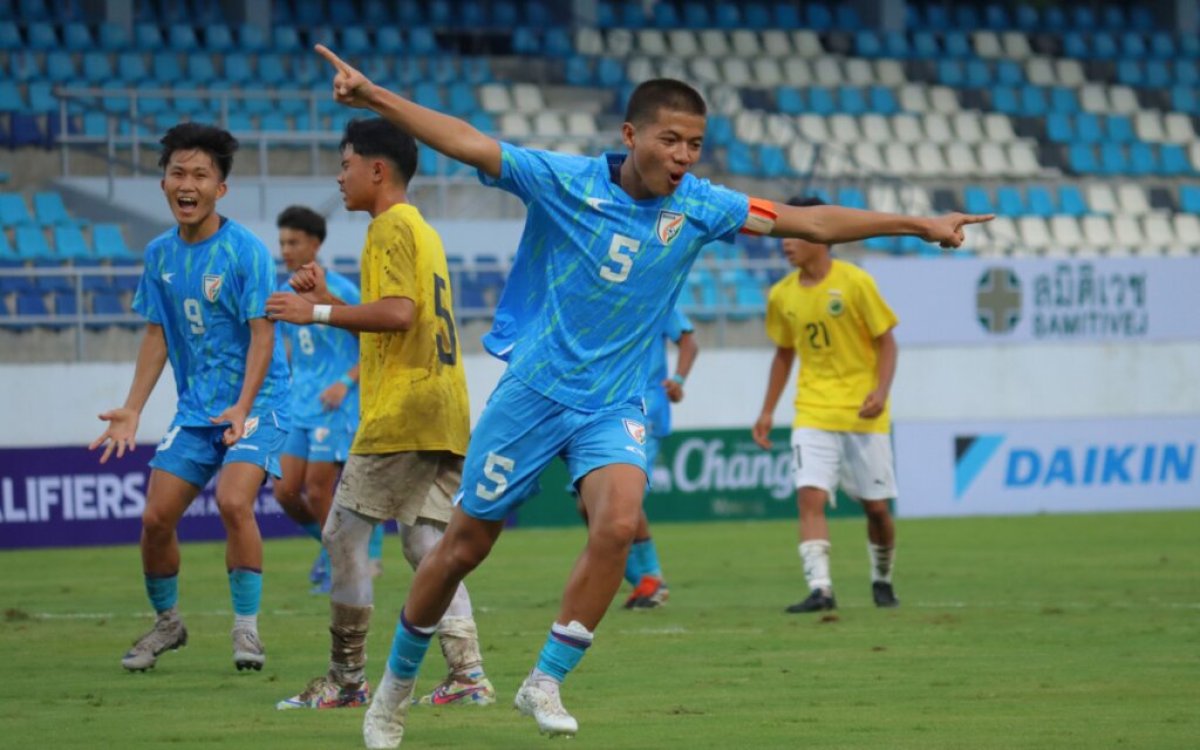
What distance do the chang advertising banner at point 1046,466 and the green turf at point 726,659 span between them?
15.0ft

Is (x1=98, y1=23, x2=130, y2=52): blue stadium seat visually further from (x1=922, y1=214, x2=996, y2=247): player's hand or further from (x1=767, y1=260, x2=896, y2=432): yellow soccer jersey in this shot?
(x1=922, y1=214, x2=996, y2=247): player's hand

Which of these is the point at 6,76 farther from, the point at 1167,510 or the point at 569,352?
the point at 569,352

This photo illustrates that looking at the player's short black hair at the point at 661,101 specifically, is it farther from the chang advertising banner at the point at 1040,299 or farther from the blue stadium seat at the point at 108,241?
the blue stadium seat at the point at 108,241

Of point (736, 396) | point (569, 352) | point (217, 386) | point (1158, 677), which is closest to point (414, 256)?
point (569, 352)

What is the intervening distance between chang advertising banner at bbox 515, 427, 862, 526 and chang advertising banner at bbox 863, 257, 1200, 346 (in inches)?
91.8

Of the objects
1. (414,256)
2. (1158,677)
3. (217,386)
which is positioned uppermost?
(414,256)

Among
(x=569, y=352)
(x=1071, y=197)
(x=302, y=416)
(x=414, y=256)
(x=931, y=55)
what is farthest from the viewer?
(x=931, y=55)

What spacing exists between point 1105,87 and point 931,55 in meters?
3.19

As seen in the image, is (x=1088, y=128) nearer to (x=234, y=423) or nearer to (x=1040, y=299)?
(x=1040, y=299)

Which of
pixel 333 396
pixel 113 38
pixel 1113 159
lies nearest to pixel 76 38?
pixel 113 38

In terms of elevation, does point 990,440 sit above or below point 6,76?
below

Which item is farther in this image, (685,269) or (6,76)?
(6,76)

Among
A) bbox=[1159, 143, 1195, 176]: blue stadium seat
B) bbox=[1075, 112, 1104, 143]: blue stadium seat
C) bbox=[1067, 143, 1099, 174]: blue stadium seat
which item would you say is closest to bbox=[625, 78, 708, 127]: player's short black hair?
bbox=[1067, 143, 1099, 174]: blue stadium seat

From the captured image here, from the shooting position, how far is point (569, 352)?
281 inches
